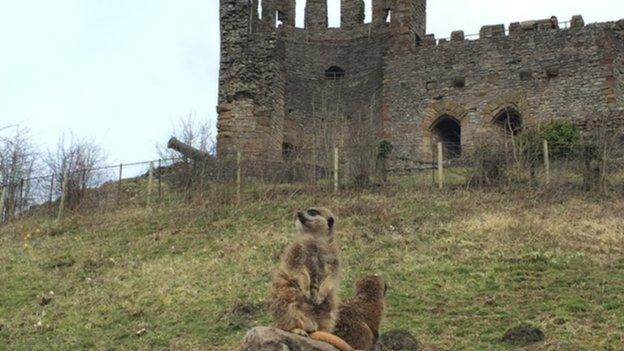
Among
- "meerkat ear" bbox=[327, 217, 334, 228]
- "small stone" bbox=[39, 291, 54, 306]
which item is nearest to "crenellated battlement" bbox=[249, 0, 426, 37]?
"small stone" bbox=[39, 291, 54, 306]

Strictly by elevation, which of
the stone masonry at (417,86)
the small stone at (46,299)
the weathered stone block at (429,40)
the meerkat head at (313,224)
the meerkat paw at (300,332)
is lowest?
the small stone at (46,299)

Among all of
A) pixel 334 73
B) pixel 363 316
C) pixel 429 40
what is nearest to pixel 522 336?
pixel 363 316

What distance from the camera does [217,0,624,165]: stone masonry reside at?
28.3m

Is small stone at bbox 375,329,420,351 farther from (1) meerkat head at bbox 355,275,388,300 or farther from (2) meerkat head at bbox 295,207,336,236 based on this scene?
(2) meerkat head at bbox 295,207,336,236

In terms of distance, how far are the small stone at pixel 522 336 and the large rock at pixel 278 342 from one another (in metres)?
4.53

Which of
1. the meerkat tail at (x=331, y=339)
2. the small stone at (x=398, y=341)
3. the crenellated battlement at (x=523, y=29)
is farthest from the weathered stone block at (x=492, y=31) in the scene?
the meerkat tail at (x=331, y=339)

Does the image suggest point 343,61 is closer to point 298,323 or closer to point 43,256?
point 43,256

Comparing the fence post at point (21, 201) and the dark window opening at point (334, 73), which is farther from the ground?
the dark window opening at point (334, 73)

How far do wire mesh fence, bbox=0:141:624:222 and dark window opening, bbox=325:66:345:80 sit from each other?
24.7 feet

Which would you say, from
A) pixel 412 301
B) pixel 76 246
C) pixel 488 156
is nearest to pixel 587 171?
pixel 488 156

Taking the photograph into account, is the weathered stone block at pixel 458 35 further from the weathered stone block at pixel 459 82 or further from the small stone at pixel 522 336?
the small stone at pixel 522 336

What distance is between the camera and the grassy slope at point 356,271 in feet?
41.9

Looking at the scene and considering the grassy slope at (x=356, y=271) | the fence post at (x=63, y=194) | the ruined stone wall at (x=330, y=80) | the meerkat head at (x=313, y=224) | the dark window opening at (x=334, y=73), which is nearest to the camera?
the meerkat head at (x=313, y=224)

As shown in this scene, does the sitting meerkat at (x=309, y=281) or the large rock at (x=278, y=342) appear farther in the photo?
the sitting meerkat at (x=309, y=281)
